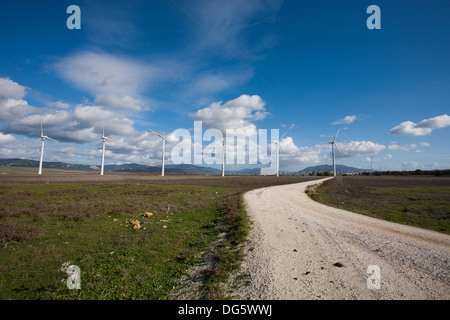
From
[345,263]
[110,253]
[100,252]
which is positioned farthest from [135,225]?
[345,263]

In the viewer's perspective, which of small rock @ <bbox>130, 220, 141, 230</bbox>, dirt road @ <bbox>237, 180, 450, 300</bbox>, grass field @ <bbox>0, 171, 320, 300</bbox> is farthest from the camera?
small rock @ <bbox>130, 220, 141, 230</bbox>

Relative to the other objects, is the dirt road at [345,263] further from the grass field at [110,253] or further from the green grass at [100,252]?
the green grass at [100,252]

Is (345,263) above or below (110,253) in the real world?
above

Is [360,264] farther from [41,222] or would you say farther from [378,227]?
[41,222]

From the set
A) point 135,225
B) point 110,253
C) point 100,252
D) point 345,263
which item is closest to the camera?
point 345,263

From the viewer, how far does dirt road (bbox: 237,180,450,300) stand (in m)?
7.24

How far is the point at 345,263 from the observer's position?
941cm

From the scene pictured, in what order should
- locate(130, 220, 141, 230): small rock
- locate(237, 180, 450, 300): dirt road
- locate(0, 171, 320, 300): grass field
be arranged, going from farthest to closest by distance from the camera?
1. locate(130, 220, 141, 230): small rock
2. locate(0, 171, 320, 300): grass field
3. locate(237, 180, 450, 300): dirt road

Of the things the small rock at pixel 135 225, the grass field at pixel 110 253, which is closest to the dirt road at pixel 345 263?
the grass field at pixel 110 253

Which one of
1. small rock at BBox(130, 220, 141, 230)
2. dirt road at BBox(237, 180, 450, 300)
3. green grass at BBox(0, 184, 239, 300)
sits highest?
dirt road at BBox(237, 180, 450, 300)

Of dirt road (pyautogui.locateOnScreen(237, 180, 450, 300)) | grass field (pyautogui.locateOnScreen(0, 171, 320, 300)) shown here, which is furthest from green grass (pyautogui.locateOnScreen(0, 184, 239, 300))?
dirt road (pyautogui.locateOnScreen(237, 180, 450, 300))

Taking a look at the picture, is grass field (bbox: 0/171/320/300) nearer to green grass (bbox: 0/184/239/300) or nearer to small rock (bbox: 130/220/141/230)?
green grass (bbox: 0/184/239/300)

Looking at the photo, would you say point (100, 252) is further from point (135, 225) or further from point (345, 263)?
point (345, 263)

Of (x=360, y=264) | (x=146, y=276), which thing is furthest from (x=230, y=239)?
(x=360, y=264)
